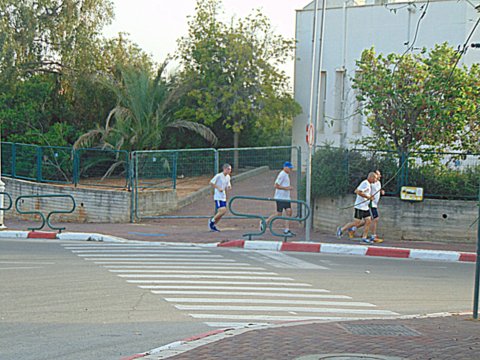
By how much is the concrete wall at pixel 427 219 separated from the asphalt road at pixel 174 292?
3212 mm

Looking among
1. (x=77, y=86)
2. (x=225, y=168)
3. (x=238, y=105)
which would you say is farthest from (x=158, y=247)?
(x=77, y=86)

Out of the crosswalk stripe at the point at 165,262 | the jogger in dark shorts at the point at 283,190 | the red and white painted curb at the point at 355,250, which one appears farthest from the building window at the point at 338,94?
the crosswalk stripe at the point at 165,262

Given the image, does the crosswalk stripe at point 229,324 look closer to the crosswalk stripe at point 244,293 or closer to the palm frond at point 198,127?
the crosswalk stripe at point 244,293

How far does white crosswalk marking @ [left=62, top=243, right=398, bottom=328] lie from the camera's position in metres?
9.83

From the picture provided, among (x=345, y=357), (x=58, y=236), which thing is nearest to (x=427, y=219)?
(x=58, y=236)

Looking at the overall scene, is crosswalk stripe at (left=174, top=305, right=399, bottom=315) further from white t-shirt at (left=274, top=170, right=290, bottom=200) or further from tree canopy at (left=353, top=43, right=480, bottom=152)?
tree canopy at (left=353, top=43, right=480, bottom=152)

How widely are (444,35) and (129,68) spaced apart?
43.3 feet

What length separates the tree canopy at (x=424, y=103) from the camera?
65.6 feet

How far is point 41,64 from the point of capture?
1310 inches

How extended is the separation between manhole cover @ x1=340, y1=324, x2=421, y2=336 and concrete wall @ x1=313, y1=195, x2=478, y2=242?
34.9ft

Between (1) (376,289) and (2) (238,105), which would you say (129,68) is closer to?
(2) (238,105)

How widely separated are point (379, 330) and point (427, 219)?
1136cm

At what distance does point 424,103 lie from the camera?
1984 centimetres

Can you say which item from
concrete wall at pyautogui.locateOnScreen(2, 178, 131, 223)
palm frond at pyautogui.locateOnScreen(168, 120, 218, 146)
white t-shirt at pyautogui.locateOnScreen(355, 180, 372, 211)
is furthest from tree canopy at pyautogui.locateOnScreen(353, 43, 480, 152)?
palm frond at pyautogui.locateOnScreen(168, 120, 218, 146)
